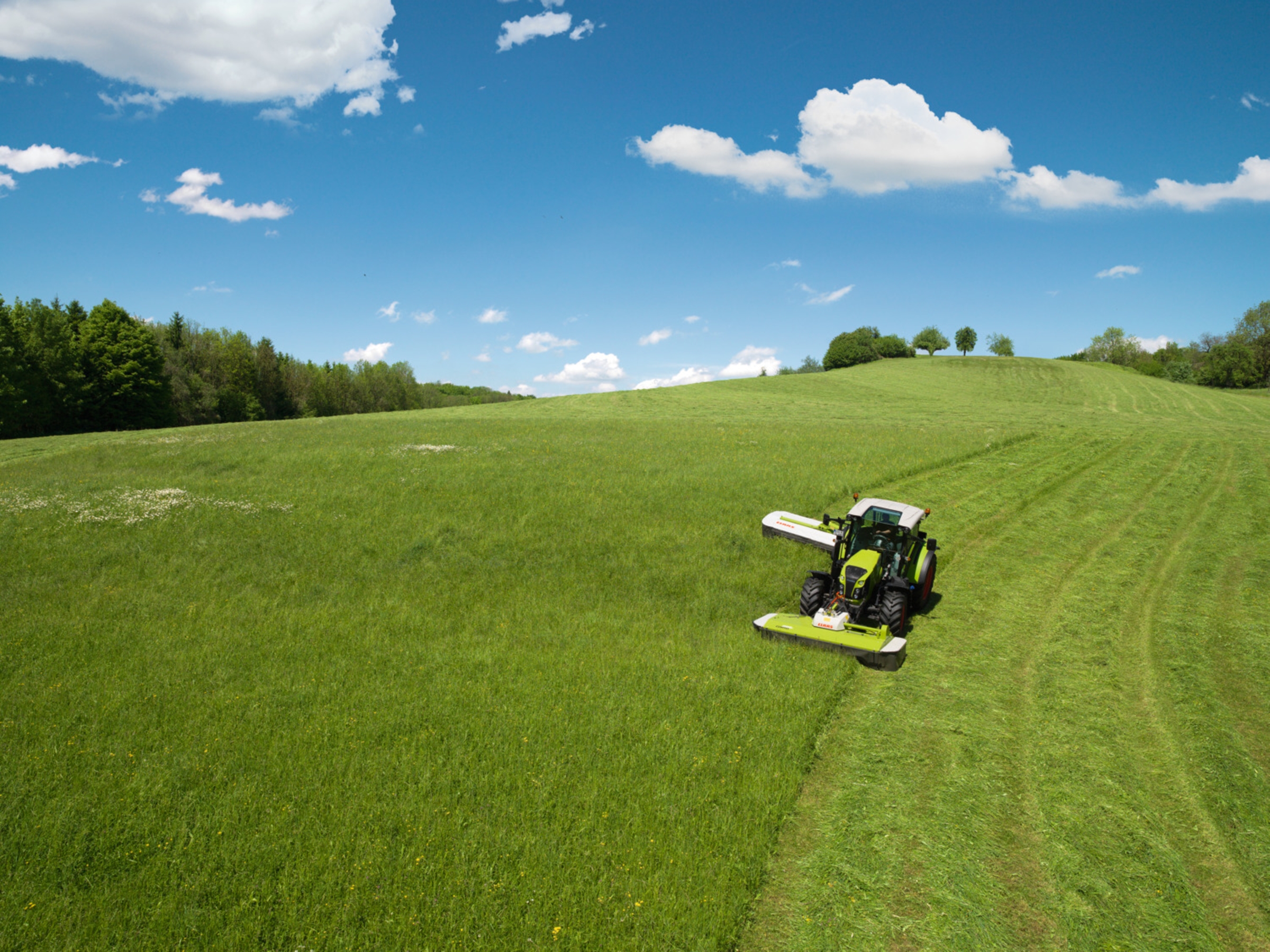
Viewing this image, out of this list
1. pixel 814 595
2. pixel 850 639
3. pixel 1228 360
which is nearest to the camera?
pixel 850 639

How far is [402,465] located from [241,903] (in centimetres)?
1812

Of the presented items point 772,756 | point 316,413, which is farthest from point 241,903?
point 316,413

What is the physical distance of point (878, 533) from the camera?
13.0m

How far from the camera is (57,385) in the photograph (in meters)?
51.3

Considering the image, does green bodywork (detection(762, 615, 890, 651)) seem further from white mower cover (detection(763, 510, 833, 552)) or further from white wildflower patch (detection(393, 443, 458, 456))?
white wildflower patch (detection(393, 443, 458, 456))

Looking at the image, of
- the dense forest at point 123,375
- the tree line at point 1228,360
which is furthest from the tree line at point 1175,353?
the dense forest at point 123,375

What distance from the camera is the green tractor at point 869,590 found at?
10.9 m

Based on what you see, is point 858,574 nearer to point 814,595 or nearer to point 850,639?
point 814,595

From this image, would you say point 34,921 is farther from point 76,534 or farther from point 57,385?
point 57,385

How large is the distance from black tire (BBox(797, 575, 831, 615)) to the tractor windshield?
73cm

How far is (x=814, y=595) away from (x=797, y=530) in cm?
478

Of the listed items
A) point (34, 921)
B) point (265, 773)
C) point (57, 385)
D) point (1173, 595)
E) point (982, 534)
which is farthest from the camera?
point (57, 385)

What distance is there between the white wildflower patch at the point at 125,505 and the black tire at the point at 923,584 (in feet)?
52.3

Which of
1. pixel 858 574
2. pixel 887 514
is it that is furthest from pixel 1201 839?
pixel 887 514
